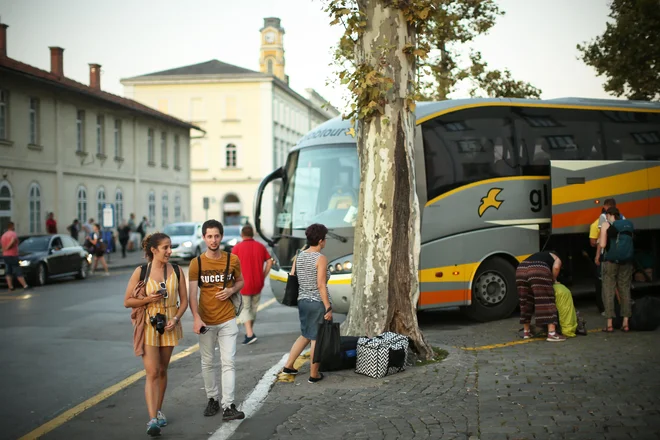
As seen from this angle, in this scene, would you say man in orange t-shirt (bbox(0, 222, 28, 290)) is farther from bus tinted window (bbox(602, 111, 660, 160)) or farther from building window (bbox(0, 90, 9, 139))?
bus tinted window (bbox(602, 111, 660, 160))

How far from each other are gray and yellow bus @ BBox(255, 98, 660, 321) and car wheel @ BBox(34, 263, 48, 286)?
1222 cm

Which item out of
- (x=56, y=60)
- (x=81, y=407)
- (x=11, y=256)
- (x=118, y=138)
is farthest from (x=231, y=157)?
(x=81, y=407)

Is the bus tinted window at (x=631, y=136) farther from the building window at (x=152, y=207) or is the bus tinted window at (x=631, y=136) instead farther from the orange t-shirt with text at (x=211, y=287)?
the building window at (x=152, y=207)

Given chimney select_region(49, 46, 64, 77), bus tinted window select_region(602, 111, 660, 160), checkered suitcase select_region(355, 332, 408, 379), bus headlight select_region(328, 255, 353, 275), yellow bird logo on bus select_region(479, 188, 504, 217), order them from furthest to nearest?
chimney select_region(49, 46, 64, 77) → bus tinted window select_region(602, 111, 660, 160) → yellow bird logo on bus select_region(479, 188, 504, 217) → bus headlight select_region(328, 255, 353, 275) → checkered suitcase select_region(355, 332, 408, 379)

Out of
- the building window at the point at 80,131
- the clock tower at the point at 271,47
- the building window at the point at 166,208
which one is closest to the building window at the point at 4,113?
the building window at the point at 80,131

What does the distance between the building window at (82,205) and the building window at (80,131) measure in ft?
6.47

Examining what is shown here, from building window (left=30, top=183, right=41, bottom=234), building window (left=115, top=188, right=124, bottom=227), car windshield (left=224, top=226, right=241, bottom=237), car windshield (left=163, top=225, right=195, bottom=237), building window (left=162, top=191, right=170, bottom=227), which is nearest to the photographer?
building window (left=30, top=183, right=41, bottom=234)

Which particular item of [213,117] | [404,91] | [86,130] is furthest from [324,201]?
[213,117]

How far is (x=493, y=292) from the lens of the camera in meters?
13.7

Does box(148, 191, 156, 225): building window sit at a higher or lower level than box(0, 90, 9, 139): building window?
lower

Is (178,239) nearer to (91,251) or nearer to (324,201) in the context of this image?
(91,251)

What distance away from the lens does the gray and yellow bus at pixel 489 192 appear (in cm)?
1309

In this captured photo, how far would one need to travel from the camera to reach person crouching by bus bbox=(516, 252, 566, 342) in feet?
36.3

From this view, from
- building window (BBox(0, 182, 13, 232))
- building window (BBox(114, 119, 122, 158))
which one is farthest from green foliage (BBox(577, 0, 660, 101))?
building window (BBox(114, 119, 122, 158))
